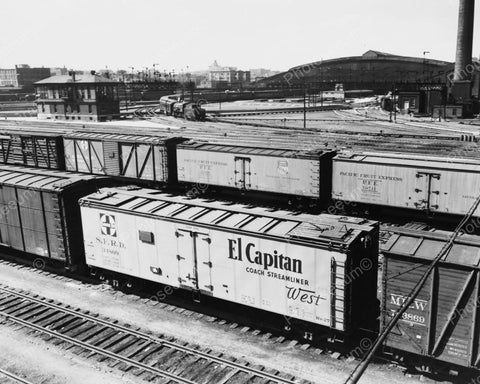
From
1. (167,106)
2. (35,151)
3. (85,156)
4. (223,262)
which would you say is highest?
(167,106)

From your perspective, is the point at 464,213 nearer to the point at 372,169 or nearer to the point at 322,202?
the point at 372,169

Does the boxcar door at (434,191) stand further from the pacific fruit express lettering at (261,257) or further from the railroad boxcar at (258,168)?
the pacific fruit express lettering at (261,257)

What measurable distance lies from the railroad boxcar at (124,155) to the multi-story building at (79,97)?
4510 cm

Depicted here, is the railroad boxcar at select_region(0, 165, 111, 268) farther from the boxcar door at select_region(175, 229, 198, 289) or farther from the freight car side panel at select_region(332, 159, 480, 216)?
the freight car side panel at select_region(332, 159, 480, 216)

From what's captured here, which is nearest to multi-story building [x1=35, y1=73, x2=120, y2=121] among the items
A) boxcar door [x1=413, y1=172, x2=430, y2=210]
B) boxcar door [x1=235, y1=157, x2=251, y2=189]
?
boxcar door [x1=235, y1=157, x2=251, y2=189]

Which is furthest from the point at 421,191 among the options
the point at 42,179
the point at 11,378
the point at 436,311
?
the point at 11,378

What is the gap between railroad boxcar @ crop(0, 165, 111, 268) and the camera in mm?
Result: 19156

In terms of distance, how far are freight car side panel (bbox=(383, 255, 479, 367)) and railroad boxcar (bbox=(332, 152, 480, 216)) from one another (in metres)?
11.8

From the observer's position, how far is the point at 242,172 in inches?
1116

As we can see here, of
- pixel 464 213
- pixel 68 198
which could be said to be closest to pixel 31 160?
pixel 68 198

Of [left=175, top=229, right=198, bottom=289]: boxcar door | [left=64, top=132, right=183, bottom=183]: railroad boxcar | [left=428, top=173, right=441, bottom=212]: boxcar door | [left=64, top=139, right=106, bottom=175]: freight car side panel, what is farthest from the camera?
[left=64, top=139, right=106, bottom=175]: freight car side panel

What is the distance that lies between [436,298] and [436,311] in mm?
383

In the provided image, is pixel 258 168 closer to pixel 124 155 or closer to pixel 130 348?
pixel 124 155

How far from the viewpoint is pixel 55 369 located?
13789mm
